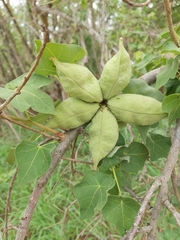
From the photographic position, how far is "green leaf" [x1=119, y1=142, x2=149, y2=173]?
2.48 ft

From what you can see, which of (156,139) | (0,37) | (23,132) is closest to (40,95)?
(156,139)

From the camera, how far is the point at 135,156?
76 cm

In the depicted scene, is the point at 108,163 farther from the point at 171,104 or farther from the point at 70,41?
the point at 70,41

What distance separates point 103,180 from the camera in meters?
0.70

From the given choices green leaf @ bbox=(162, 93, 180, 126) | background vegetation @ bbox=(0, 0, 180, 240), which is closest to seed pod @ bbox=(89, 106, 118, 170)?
green leaf @ bbox=(162, 93, 180, 126)

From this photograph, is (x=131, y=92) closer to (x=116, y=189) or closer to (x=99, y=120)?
(x=99, y=120)

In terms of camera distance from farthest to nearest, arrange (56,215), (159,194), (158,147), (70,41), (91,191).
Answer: (70,41) < (56,215) < (158,147) < (91,191) < (159,194)

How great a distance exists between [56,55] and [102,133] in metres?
0.20

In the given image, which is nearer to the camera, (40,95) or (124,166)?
(40,95)

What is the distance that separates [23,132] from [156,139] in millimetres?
2657

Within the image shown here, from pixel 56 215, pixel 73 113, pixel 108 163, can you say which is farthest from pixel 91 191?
pixel 56 215

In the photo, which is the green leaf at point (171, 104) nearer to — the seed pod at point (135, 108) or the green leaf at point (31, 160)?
the seed pod at point (135, 108)

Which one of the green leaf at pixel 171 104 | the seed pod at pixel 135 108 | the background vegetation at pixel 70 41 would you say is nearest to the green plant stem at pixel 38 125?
the seed pod at pixel 135 108

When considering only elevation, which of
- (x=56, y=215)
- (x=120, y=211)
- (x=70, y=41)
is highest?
(x=120, y=211)
